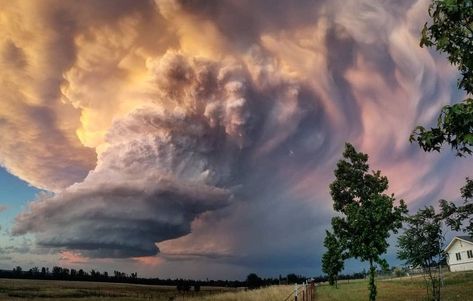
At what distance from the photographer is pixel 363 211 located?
3784 centimetres

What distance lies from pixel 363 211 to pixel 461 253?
68.8 m

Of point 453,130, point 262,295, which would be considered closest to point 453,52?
point 453,130

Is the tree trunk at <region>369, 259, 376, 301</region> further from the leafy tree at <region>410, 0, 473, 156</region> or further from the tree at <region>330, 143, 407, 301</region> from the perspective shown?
the leafy tree at <region>410, 0, 473, 156</region>

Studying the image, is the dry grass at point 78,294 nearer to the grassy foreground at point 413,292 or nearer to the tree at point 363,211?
the grassy foreground at point 413,292

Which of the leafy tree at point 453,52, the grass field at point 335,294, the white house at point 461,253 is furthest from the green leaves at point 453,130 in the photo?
the white house at point 461,253

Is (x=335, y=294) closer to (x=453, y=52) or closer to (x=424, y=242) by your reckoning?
(x=424, y=242)

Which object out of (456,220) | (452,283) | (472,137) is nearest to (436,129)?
(472,137)

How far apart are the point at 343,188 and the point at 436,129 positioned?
88.5 feet

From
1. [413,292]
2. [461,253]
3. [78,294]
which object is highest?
[461,253]

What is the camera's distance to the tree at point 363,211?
3741cm

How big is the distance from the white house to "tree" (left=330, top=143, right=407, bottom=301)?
6221 cm

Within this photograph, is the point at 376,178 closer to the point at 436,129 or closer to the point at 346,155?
the point at 346,155

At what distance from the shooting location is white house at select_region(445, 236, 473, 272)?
90.8 m

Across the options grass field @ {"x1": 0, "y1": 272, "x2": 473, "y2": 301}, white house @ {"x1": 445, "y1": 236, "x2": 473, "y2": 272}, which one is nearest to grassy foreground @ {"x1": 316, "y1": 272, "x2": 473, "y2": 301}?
grass field @ {"x1": 0, "y1": 272, "x2": 473, "y2": 301}
